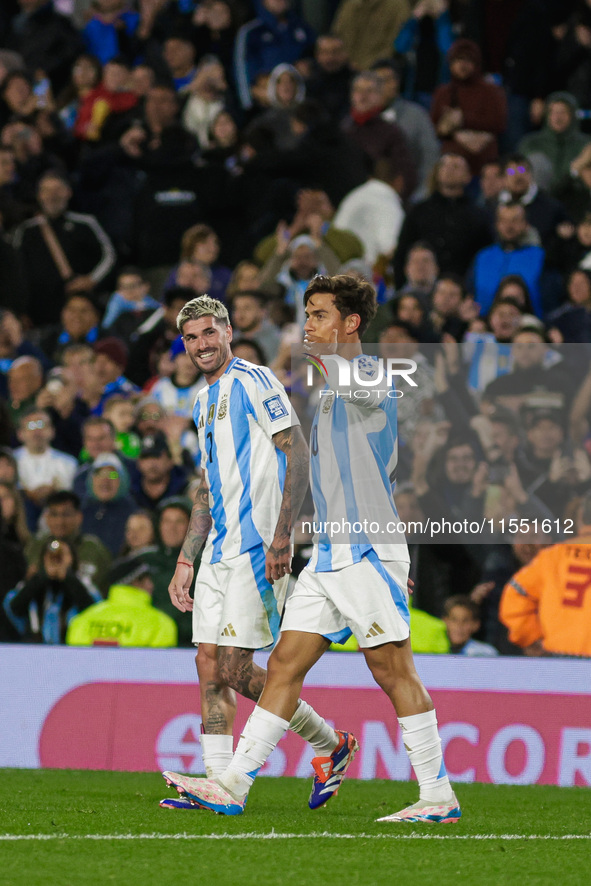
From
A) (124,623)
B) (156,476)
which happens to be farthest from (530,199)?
(124,623)

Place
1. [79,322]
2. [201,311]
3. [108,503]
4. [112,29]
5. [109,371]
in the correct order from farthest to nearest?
1. [112,29]
2. [79,322]
3. [109,371]
4. [108,503]
5. [201,311]

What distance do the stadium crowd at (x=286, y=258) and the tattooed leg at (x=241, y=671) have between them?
2.87 meters

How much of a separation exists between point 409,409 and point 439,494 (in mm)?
787

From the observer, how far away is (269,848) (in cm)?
479

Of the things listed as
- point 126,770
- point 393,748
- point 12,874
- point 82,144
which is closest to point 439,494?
point 393,748

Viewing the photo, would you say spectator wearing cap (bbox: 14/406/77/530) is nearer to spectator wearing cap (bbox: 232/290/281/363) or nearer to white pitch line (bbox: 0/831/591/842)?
spectator wearing cap (bbox: 232/290/281/363)

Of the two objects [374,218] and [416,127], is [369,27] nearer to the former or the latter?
[416,127]

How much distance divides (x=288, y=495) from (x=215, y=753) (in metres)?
1.19

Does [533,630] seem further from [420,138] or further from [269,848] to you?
[420,138]

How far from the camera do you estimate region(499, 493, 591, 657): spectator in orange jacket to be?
8.39 metres

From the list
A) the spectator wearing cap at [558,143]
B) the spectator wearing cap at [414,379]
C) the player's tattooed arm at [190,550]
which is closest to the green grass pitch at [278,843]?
the player's tattooed arm at [190,550]

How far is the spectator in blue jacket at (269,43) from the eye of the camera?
1577 centimetres

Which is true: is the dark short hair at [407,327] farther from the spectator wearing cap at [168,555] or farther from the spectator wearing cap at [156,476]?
the spectator wearing cap at [168,555]

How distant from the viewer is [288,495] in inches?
230
